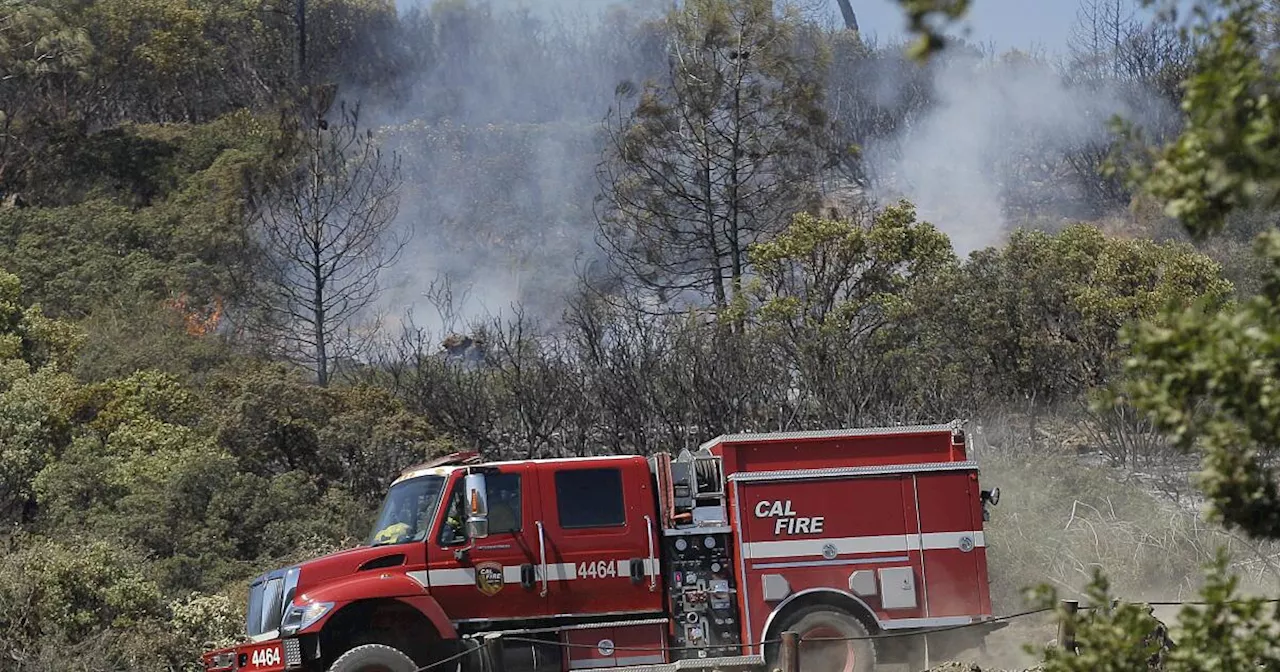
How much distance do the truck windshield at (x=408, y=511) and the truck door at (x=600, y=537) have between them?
846mm

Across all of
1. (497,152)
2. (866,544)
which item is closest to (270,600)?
(866,544)

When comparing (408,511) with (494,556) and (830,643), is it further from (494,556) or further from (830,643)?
(830,643)

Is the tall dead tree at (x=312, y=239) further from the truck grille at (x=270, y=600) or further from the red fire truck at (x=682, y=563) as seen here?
the red fire truck at (x=682, y=563)

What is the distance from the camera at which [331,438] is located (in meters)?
23.5

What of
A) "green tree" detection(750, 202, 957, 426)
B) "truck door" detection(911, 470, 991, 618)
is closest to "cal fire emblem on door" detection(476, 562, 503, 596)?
"truck door" detection(911, 470, 991, 618)

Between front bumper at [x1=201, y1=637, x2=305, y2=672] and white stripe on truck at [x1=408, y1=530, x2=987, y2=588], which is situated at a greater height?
white stripe on truck at [x1=408, y1=530, x2=987, y2=588]

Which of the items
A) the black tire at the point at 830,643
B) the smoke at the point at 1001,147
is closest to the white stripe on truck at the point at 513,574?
the black tire at the point at 830,643

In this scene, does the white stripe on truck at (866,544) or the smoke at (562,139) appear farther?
the smoke at (562,139)

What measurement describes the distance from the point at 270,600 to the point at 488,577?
64.8 inches

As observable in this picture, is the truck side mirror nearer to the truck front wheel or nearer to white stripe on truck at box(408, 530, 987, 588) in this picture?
white stripe on truck at box(408, 530, 987, 588)

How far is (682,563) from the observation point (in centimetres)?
1263

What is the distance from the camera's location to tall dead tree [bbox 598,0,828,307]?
36188 millimetres

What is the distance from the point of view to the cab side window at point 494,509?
1236 cm

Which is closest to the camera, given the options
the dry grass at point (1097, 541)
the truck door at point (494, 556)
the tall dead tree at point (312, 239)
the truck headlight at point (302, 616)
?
the truck headlight at point (302, 616)
